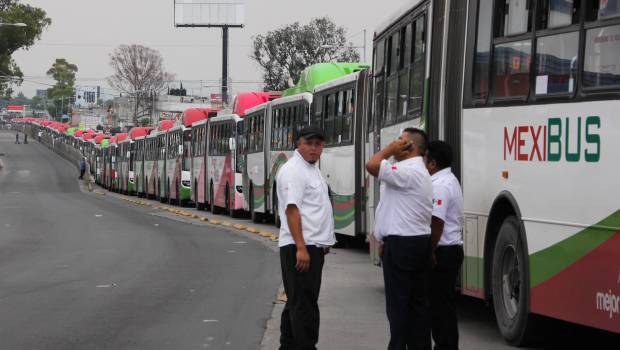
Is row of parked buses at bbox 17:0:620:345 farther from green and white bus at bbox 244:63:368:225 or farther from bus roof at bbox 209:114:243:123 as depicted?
bus roof at bbox 209:114:243:123

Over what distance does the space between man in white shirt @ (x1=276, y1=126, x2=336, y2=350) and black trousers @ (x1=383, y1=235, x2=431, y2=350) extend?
0.50m

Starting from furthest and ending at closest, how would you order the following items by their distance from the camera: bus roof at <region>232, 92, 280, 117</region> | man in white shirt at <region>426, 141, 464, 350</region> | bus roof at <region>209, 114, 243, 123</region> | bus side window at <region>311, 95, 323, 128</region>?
bus roof at <region>209, 114, 243, 123</region>, bus roof at <region>232, 92, 280, 117</region>, bus side window at <region>311, 95, 323, 128</region>, man in white shirt at <region>426, 141, 464, 350</region>

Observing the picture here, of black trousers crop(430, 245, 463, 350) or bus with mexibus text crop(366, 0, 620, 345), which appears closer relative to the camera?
bus with mexibus text crop(366, 0, 620, 345)

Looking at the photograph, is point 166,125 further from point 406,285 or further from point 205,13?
point 406,285

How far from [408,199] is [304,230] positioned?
0.78m

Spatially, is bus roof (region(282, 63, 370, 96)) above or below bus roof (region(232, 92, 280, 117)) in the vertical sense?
above

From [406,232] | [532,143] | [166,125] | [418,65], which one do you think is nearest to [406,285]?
[406,232]

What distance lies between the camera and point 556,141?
29.1ft

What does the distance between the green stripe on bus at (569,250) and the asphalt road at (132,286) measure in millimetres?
2645

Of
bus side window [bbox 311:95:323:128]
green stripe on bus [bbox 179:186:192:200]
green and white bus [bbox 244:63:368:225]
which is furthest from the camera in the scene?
green stripe on bus [bbox 179:186:192:200]

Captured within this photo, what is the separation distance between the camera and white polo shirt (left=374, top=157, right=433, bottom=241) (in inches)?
323

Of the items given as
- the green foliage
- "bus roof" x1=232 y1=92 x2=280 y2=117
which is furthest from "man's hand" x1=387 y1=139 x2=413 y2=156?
the green foliage

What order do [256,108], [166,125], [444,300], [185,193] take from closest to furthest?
[444,300]
[256,108]
[185,193]
[166,125]

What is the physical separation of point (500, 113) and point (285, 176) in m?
2.35
